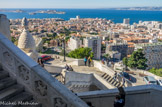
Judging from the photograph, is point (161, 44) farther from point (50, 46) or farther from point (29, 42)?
point (29, 42)

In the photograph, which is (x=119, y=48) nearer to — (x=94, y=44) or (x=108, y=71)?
(x=94, y=44)

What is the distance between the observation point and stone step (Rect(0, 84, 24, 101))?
10.7 feet

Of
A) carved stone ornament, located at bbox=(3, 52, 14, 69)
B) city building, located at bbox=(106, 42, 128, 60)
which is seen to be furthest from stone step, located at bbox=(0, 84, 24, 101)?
city building, located at bbox=(106, 42, 128, 60)

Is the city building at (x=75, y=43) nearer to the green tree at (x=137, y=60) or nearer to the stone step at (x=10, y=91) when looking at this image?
the green tree at (x=137, y=60)

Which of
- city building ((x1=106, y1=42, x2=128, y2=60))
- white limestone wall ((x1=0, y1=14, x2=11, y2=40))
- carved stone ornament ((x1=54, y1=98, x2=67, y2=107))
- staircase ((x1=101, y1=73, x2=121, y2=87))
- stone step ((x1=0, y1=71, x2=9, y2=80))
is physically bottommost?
city building ((x1=106, y1=42, x2=128, y2=60))

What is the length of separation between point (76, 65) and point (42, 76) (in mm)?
9648

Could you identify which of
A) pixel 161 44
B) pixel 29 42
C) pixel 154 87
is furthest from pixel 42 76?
pixel 161 44

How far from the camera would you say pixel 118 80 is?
1073cm

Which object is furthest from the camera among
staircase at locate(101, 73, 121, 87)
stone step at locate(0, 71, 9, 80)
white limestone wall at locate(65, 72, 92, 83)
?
staircase at locate(101, 73, 121, 87)

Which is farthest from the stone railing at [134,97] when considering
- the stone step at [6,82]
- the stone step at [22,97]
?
the stone step at [6,82]

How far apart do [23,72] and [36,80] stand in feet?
1.17

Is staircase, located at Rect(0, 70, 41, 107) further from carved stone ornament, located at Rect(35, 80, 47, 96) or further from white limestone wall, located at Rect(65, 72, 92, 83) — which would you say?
white limestone wall, located at Rect(65, 72, 92, 83)

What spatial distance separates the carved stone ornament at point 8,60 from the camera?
3.44m

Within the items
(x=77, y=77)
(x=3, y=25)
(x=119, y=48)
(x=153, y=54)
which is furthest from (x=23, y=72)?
(x=119, y=48)
